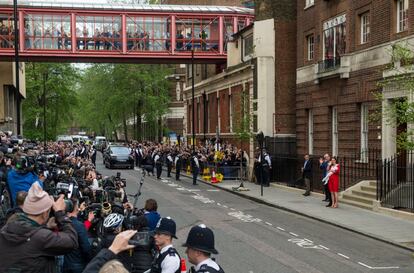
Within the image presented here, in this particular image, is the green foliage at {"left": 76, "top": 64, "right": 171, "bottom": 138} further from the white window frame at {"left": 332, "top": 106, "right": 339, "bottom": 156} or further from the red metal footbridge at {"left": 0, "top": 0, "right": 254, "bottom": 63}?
the white window frame at {"left": 332, "top": 106, "right": 339, "bottom": 156}

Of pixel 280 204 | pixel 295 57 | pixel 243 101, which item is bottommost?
pixel 280 204

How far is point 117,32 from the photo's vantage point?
41.7 metres

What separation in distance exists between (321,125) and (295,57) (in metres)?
7.55

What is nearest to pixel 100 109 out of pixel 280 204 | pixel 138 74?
pixel 138 74

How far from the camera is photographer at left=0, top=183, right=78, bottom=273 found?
16.2 feet

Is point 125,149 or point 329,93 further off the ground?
point 329,93

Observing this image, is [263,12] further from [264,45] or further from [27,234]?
[27,234]

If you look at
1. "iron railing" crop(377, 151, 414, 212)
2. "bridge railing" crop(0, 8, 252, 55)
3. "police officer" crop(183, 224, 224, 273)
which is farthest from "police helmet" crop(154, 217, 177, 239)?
"bridge railing" crop(0, 8, 252, 55)

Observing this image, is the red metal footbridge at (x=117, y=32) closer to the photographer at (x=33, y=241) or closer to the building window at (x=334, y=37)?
the building window at (x=334, y=37)

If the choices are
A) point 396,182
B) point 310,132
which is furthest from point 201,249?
point 310,132

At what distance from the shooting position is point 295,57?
3494 cm

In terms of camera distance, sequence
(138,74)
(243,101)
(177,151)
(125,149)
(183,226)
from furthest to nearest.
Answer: (138,74)
(125,149)
(177,151)
(243,101)
(183,226)

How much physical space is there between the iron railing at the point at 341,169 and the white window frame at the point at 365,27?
4.88 meters

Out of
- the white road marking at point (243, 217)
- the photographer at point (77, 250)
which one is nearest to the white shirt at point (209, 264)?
the photographer at point (77, 250)
